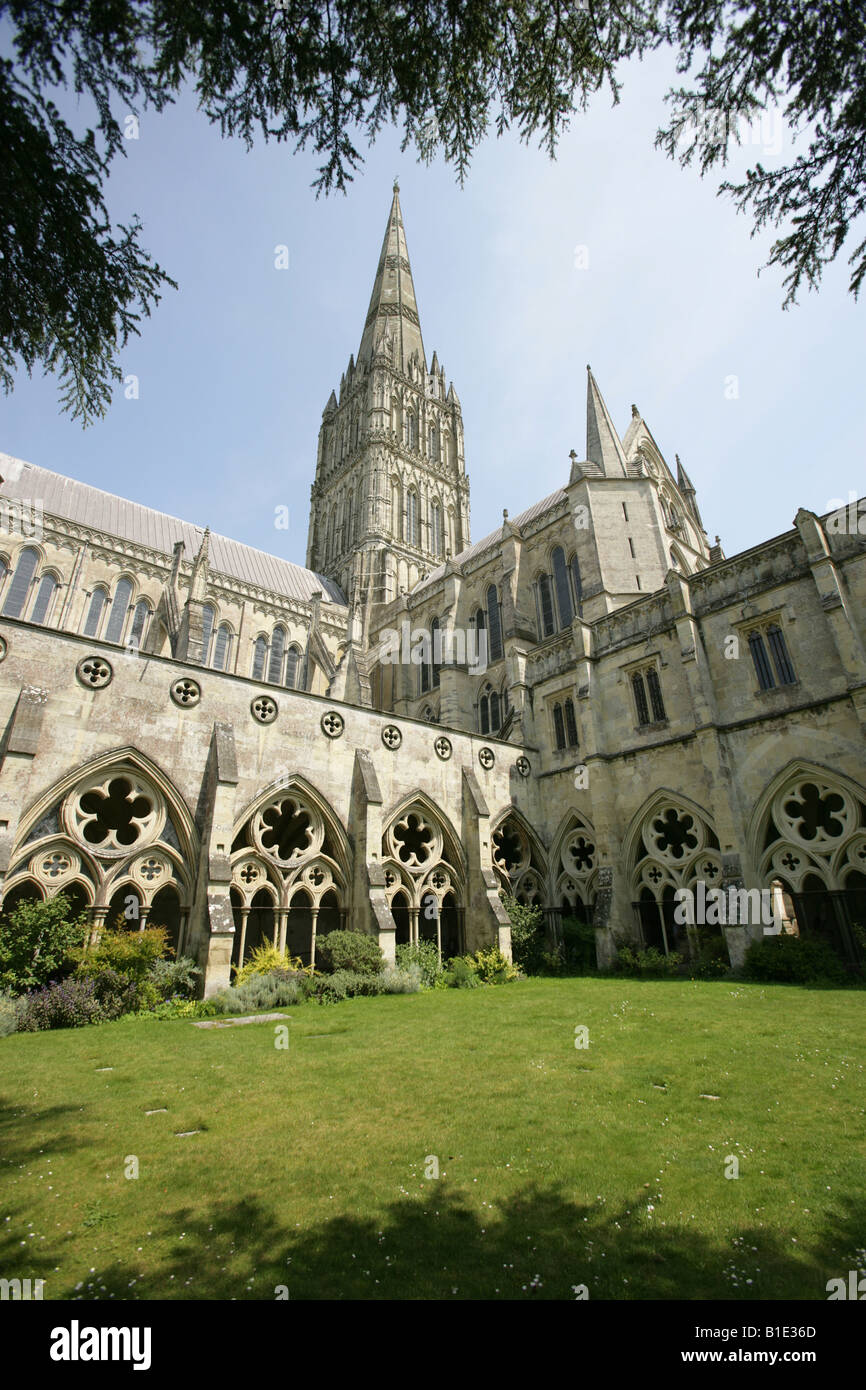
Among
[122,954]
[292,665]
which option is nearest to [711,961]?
[122,954]

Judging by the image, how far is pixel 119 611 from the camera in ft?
91.7

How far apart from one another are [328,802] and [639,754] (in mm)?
9192

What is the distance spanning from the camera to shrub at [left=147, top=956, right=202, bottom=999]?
11.1m

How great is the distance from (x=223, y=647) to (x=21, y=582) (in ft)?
29.7

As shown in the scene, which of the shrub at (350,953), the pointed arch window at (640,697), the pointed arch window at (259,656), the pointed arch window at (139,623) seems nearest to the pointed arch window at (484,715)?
the pointed arch window at (640,697)

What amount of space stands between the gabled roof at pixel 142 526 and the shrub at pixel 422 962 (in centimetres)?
2298

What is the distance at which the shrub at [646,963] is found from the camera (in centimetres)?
1488

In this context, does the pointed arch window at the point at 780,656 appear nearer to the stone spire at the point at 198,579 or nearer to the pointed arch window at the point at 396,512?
the stone spire at the point at 198,579

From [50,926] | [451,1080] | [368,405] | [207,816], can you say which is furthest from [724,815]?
[368,405]

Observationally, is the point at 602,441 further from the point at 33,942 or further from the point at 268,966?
the point at 33,942

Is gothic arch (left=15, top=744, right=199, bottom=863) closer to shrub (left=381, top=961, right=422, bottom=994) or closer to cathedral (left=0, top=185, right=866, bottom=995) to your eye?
cathedral (left=0, top=185, right=866, bottom=995)

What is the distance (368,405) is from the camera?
50594mm

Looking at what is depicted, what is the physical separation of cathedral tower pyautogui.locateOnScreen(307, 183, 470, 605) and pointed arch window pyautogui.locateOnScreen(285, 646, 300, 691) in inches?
321
